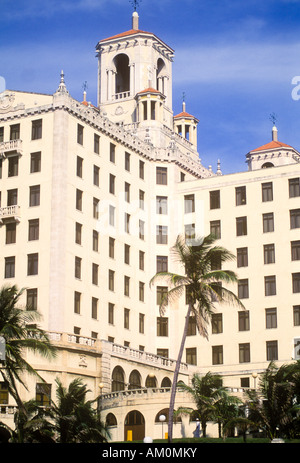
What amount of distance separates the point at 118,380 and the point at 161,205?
74.1ft

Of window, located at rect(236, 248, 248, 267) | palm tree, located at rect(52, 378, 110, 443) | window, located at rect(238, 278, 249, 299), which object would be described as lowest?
palm tree, located at rect(52, 378, 110, 443)

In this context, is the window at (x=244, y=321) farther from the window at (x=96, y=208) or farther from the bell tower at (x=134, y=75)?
the bell tower at (x=134, y=75)

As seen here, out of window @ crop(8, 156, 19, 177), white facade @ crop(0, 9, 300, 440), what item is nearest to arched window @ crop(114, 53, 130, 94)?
white facade @ crop(0, 9, 300, 440)

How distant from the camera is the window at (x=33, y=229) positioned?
224 feet

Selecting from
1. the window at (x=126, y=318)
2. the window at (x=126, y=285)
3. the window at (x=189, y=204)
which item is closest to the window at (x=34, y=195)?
the window at (x=126, y=285)

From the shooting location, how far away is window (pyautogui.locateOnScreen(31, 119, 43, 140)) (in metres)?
70.8

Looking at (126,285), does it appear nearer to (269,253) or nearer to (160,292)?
(160,292)

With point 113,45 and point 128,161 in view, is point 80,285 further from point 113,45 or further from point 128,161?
point 113,45

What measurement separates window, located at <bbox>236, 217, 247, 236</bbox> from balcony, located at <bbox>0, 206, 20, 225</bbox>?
22.3m

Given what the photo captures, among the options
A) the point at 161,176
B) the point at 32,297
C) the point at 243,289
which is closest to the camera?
the point at 32,297

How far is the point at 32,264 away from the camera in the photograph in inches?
2657

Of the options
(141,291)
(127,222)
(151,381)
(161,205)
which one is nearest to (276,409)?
(151,381)

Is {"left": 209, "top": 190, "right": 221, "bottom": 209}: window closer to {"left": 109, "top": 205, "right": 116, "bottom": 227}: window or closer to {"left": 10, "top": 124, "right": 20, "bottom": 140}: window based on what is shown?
{"left": 109, "top": 205, "right": 116, "bottom": 227}: window

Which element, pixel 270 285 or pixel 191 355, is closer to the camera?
pixel 270 285
